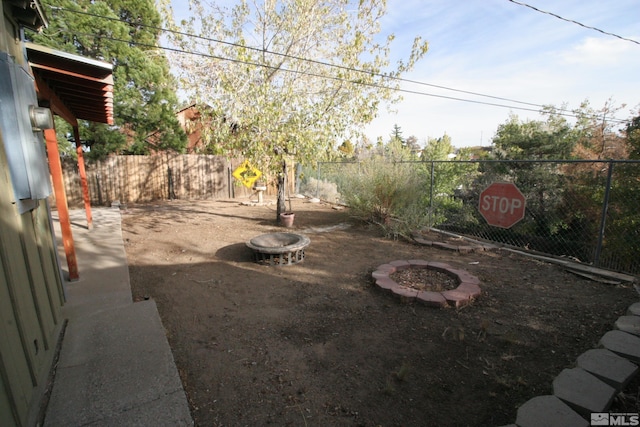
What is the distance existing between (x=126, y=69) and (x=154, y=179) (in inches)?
156

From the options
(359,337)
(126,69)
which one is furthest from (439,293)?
(126,69)

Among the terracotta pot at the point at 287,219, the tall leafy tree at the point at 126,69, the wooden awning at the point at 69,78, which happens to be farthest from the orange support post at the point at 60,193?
the tall leafy tree at the point at 126,69

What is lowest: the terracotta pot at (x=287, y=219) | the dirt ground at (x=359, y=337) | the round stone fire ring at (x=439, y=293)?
the dirt ground at (x=359, y=337)

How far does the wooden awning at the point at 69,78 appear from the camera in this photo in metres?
2.96

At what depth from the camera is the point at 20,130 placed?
6.25 feet

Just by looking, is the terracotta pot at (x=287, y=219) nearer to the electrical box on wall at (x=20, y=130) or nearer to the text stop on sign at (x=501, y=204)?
the text stop on sign at (x=501, y=204)

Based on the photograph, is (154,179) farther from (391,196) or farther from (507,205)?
(507,205)

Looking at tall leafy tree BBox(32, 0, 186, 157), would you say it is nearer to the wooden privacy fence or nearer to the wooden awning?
the wooden privacy fence

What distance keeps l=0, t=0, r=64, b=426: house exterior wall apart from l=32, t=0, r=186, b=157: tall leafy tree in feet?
30.9

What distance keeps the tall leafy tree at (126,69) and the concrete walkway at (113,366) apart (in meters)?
8.94

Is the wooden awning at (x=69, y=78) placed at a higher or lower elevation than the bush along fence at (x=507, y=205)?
higher

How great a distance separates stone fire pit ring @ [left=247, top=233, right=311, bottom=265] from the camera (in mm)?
4770

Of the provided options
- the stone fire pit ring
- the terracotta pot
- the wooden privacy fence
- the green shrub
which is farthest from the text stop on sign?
the wooden privacy fence

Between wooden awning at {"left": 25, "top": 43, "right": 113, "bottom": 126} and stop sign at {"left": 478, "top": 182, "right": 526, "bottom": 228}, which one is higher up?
wooden awning at {"left": 25, "top": 43, "right": 113, "bottom": 126}
